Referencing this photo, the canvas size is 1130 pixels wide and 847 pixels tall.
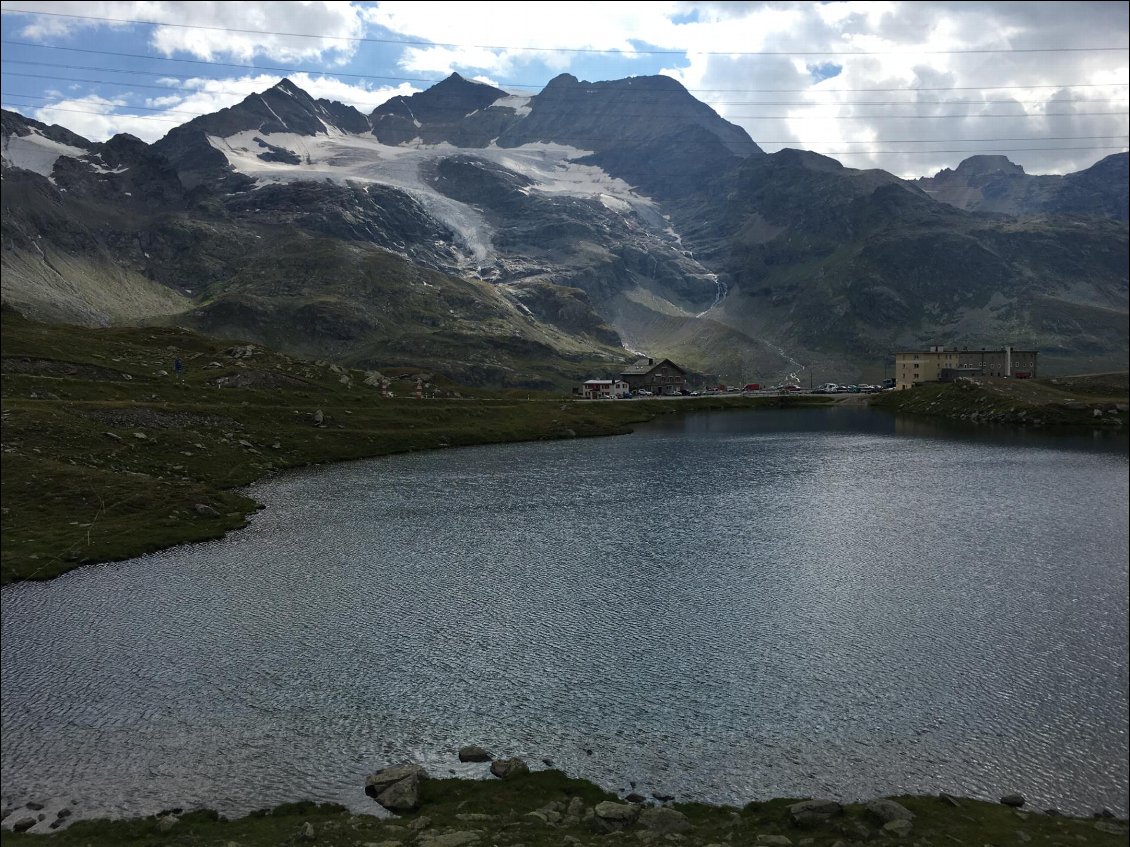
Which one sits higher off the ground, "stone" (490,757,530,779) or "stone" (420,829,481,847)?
"stone" (420,829,481,847)

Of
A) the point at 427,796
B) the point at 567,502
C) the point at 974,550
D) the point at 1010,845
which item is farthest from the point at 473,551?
the point at 1010,845

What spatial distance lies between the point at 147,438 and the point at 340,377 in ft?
241

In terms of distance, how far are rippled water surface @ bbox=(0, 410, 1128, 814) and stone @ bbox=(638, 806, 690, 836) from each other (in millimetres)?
2743

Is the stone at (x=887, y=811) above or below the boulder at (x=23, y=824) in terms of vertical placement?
above

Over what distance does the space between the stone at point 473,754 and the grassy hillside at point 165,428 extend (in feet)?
148

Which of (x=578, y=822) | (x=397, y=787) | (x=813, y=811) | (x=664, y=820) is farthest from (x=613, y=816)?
(x=397, y=787)

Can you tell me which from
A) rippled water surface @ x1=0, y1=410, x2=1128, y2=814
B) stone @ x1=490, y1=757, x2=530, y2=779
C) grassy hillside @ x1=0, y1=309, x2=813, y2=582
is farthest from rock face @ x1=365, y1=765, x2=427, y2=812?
grassy hillside @ x1=0, y1=309, x2=813, y2=582

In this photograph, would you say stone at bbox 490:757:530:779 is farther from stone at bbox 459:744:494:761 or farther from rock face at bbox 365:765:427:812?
rock face at bbox 365:765:427:812

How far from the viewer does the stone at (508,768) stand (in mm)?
34094

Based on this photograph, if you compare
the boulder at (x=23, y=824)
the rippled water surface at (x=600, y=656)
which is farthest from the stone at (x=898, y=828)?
the boulder at (x=23, y=824)

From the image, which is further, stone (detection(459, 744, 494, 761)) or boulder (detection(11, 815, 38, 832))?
stone (detection(459, 744, 494, 761))

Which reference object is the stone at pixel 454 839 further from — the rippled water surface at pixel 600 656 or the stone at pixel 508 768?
the rippled water surface at pixel 600 656

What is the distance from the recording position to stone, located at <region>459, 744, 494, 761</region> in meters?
35.8

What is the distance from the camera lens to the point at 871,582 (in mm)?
61438
